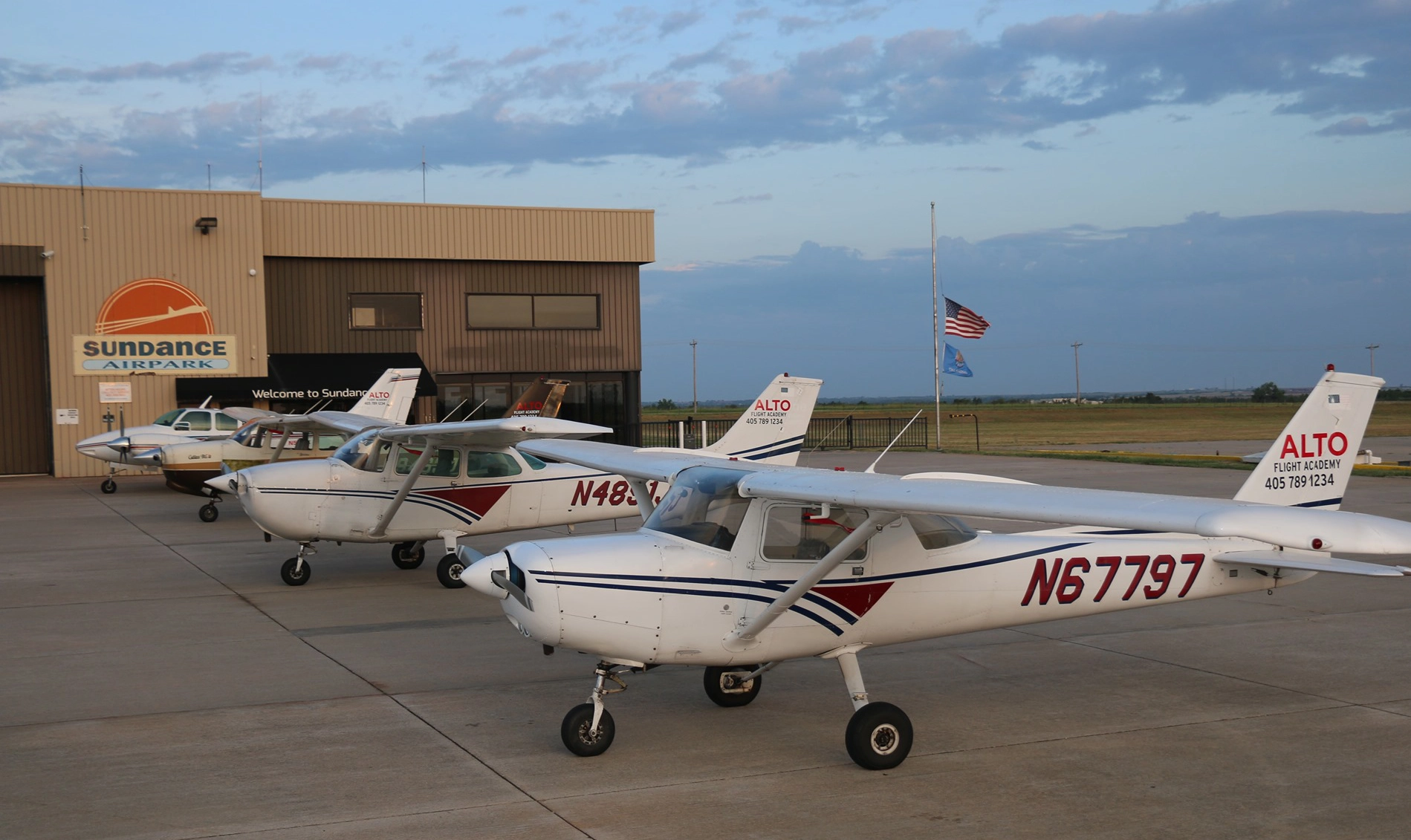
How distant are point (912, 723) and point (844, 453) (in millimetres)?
30311

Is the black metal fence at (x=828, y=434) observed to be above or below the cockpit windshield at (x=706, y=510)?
below

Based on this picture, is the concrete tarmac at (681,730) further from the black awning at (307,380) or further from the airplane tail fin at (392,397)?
the black awning at (307,380)

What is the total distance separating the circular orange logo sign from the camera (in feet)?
109

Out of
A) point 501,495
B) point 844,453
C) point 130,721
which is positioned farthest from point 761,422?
point 844,453

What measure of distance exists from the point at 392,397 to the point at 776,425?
10.8 m

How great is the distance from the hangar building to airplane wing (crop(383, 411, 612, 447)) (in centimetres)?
2039

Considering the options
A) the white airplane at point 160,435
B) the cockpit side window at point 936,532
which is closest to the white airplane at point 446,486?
the cockpit side window at point 936,532

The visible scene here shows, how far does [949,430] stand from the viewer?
64500mm

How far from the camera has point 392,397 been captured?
75.6 ft

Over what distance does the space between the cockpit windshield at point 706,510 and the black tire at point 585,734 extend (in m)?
1.19

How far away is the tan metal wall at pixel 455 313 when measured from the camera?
36.7 meters

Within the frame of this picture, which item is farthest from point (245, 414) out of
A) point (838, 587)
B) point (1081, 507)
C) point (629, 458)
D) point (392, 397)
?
point (1081, 507)

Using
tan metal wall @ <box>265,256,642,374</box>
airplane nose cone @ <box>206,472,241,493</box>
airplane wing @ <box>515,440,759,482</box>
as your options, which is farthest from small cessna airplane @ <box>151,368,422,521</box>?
tan metal wall @ <box>265,256,642,374</box>

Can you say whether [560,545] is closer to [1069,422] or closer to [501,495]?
[501,495]
